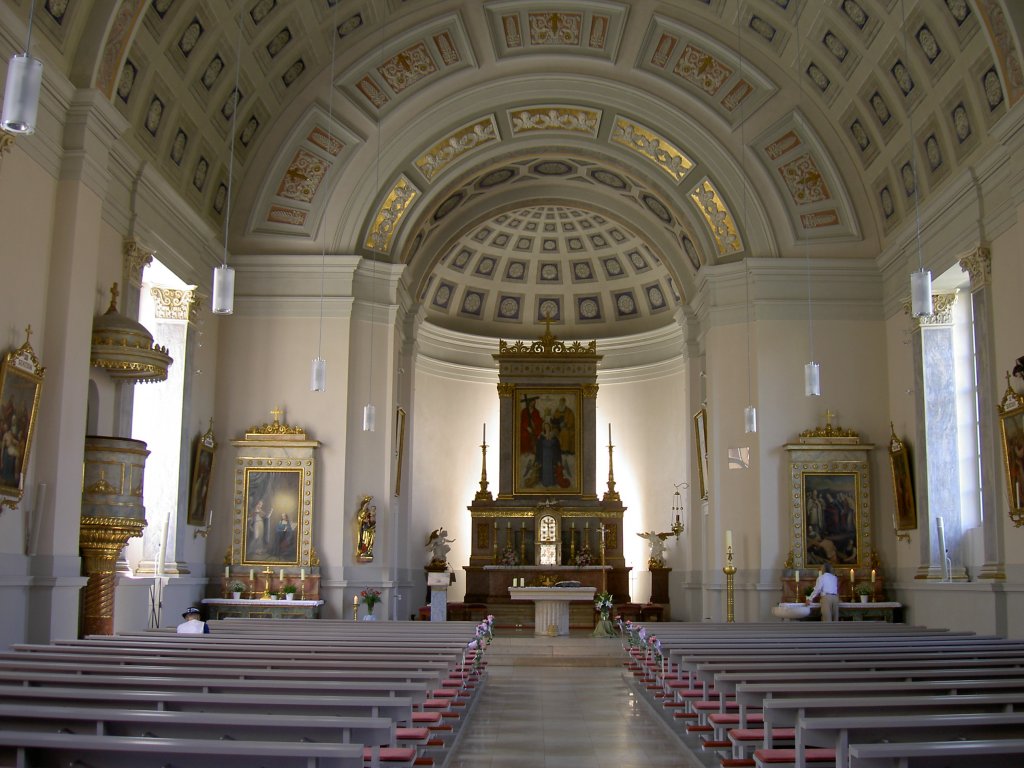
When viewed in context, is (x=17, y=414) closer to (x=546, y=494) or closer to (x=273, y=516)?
(x=273, y=516)

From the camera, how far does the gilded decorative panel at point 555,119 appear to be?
1955 centimetres

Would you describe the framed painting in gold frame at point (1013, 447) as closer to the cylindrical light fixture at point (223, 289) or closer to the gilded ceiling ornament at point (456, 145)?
the cylindrical light fixture at point (223, 289)

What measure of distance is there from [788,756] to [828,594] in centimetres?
1033

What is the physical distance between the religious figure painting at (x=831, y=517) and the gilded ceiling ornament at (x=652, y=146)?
6.04 meters

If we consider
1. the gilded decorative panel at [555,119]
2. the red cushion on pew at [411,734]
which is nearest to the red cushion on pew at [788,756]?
the red cushion on pew at [411,734]

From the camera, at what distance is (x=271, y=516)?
1780 centimetres

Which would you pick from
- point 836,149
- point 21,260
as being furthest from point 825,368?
point 21,260

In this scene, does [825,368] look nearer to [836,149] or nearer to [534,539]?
[836,149]

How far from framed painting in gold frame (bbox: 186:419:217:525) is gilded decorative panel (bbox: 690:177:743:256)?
9621 mm

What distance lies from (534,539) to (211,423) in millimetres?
Answer: 9830

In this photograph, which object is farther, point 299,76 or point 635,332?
point 635,332

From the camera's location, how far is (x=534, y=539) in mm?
25219

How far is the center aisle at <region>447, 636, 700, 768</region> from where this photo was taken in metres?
8.08

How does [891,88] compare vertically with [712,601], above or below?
above
